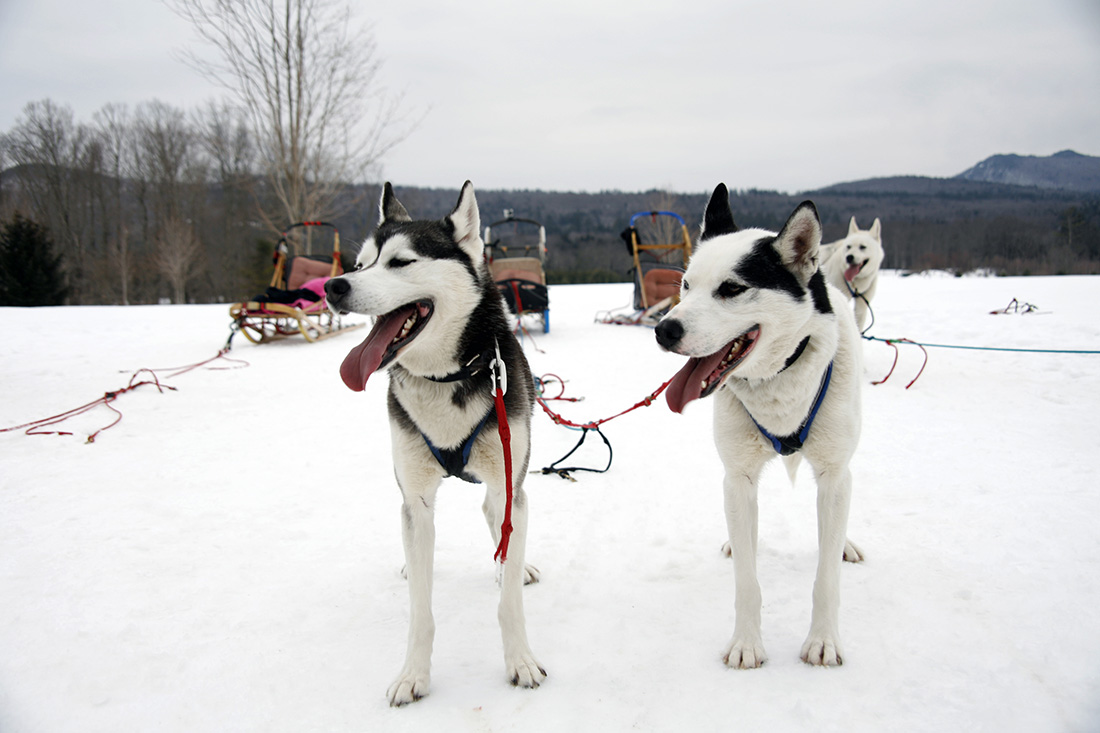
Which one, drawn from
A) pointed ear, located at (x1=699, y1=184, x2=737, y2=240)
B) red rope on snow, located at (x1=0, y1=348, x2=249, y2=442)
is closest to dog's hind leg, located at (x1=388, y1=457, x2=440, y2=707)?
pointed ear, located at (x1=699, y1=184, x2=737, y2=240)

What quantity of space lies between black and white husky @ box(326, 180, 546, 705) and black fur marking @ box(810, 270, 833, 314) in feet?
3.44

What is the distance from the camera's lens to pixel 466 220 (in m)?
2.03

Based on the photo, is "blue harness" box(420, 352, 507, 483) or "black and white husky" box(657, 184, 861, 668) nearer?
"black and white husky" box(657, 184, 861, 668)

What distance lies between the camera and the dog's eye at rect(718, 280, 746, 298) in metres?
1.72

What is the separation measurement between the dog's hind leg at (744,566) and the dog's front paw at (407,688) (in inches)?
38.8

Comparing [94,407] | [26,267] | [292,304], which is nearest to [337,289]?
[94,407]

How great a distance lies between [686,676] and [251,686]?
1387 mm

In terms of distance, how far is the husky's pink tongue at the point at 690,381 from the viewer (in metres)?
1.69

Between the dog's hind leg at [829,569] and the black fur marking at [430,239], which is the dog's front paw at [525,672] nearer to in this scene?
the dog's hind leg at [829,569]

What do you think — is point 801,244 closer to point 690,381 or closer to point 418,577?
point 690,381

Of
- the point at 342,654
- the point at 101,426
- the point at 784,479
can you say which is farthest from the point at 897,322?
the point at 101,426

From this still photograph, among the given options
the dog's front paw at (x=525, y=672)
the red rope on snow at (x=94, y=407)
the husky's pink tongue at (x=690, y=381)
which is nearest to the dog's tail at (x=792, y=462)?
the husky's pink tongue at (x=690, y=381)

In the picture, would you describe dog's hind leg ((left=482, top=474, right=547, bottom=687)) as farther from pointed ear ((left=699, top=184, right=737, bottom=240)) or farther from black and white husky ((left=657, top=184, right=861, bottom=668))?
pointed ear ((left=699, top=184, right=737, bottom=240))

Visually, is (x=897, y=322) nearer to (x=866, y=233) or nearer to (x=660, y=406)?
(x=866, y=233)
